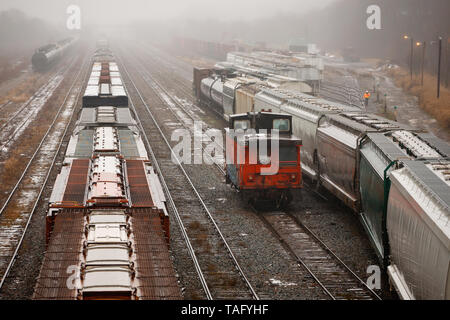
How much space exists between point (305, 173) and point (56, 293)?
50.0 ft

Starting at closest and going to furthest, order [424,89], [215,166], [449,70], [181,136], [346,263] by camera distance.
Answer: [346,263] → [215,166] → [181,136] → [424,89] → [449,70]

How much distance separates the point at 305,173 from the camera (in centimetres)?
2358

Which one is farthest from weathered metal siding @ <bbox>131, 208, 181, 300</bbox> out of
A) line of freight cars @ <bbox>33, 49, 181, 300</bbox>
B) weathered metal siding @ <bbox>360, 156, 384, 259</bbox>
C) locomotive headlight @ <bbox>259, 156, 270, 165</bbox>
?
locomotive headlight @ <bbox>259, 156, 270, 165</bbox>

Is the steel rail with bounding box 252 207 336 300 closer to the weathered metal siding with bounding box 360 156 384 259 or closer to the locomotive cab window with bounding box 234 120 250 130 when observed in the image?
the weathered metal siding with bounding box 360 156 384 259

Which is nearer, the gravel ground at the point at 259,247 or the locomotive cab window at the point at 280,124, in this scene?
the gravel ground at the point at 259,247

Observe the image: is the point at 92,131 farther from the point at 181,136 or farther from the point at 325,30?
the point at 325,30

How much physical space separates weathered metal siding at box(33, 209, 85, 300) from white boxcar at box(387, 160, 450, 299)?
5.71 metres

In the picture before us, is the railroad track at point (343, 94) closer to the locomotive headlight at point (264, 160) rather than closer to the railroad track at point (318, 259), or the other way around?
the locomotive headlight at point (264, 160)

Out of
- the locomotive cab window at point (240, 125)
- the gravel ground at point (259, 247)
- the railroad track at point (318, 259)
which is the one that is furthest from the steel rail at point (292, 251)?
the locomotive cab window at point (240, 125)

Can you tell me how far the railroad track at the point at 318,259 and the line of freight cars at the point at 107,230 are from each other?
4114 millimetres

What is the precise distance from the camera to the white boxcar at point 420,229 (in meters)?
9.64

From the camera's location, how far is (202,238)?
17703 mm

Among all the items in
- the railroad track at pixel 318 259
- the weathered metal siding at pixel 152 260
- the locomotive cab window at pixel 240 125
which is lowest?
the railroad track at pixel 318 259
